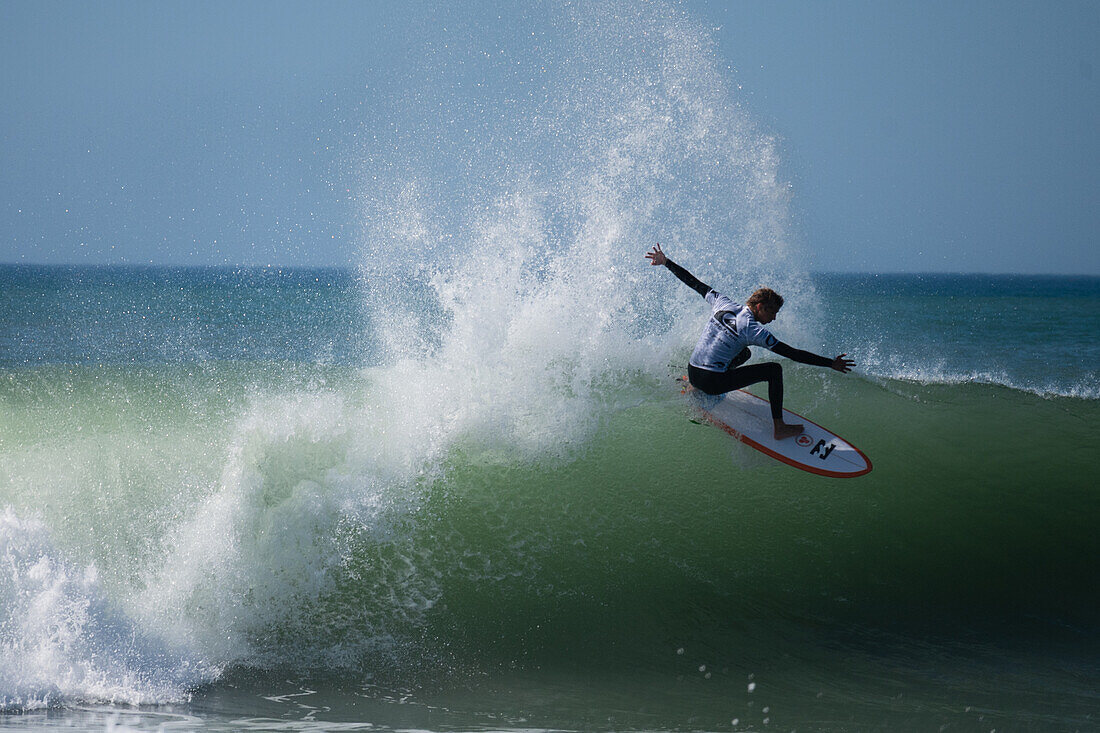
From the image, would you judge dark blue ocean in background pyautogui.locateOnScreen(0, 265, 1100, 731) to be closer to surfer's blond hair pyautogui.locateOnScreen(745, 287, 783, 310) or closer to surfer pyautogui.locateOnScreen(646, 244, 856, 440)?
surfer pyautogui.locateOnScreen(646, 244, 856, 440)

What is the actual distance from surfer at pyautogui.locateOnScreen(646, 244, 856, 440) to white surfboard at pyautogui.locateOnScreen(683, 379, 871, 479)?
0.20 metres

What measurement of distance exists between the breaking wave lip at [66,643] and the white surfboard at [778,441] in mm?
3929

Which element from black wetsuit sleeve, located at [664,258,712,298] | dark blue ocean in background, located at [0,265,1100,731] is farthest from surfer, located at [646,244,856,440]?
dark blue ocean in background, located at [0,265,1100,731]

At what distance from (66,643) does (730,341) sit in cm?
439

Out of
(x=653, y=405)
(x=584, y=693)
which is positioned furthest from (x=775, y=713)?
(x=653, y=405)

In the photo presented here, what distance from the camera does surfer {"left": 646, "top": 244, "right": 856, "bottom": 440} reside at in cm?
532

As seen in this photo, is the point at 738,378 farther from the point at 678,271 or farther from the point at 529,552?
the point at 529,552

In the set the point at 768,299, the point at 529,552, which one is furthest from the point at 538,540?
the point at 768,299

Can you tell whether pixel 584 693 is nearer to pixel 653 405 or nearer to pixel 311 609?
pixel 311 609

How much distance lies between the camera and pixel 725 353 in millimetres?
5504

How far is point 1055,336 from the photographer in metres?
24.0

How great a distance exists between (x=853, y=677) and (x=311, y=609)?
10.6ft

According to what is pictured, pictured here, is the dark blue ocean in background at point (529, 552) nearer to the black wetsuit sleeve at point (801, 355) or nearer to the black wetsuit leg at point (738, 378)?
the black wetsuit leg at point (738, 378)

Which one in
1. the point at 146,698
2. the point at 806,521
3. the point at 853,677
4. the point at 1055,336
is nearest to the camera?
the point at 146,698
